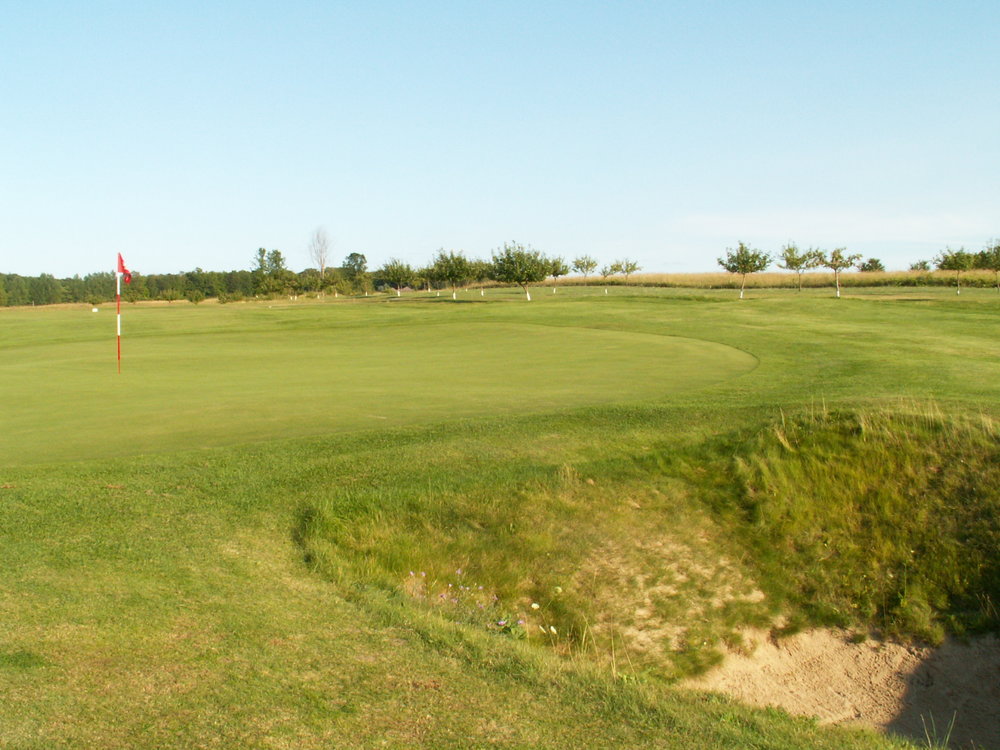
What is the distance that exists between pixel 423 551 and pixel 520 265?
66.1 m

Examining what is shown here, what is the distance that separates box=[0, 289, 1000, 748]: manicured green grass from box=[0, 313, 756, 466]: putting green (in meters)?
0.12

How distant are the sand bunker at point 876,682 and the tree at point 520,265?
65.5 m

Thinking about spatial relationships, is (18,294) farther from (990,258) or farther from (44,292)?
(990,258)

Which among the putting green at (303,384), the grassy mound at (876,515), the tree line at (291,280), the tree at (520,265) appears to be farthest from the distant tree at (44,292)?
the grassy mound at (876,515)

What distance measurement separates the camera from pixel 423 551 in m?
7.10

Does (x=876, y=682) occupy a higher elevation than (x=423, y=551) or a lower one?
lower

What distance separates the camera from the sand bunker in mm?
5828

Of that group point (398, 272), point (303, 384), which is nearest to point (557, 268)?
point (398, 272)

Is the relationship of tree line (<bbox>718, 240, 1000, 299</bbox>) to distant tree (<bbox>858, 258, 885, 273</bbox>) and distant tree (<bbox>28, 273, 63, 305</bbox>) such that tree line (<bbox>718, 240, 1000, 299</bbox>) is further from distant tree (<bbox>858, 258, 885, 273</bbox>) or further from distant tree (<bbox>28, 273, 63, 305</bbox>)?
distant tree (<bbox>28, 273, 63, 305</bbox>)

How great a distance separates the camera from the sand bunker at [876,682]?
5828 mm

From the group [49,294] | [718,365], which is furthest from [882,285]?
[49,294]

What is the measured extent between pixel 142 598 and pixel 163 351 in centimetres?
2155

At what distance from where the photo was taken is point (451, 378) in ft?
54.8

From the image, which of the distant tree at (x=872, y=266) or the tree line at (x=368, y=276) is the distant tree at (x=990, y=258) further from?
the distant tree at (x=872, y=266)
